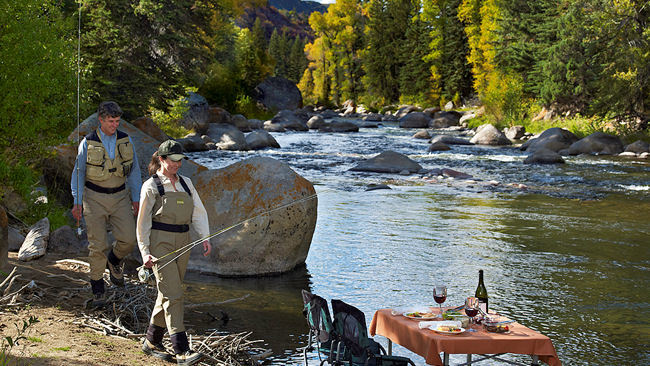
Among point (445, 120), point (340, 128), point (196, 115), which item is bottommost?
point (340, 128)

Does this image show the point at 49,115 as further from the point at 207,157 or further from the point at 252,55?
the point at 252,55

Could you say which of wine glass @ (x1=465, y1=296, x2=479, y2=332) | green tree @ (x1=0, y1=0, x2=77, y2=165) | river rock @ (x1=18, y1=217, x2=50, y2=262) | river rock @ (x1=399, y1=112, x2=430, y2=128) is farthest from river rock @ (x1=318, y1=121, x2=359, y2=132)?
wine glass @ (x1=465, y1=296, x2=479, y2=332)

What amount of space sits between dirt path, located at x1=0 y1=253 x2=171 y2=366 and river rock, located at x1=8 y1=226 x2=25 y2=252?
1.44 meters

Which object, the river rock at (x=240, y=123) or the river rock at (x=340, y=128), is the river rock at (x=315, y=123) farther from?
the river rock at (x=240, y=123)

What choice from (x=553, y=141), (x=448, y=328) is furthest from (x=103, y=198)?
(x=553, y=141)

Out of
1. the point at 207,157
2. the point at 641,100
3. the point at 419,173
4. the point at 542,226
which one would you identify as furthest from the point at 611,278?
the point at 641,100

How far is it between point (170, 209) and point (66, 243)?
4745 mm

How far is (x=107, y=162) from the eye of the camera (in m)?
6.69

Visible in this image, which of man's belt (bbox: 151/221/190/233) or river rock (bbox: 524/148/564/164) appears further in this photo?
river rock (bbox: 524/148/564/164)

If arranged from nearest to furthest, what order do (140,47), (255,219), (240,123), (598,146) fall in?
(255,219) → (140,47) → (598,146) → (240,123)

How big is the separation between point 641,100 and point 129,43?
2196 cm

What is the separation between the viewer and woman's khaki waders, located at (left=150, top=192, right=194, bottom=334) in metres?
5.70

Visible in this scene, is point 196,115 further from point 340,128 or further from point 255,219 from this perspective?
point 255,219

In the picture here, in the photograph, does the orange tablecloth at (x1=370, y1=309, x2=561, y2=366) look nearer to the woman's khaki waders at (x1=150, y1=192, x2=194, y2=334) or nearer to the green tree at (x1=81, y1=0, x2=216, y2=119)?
the woman's khaki waders at (x1=150, y1=192, x2=194, y2=334)
